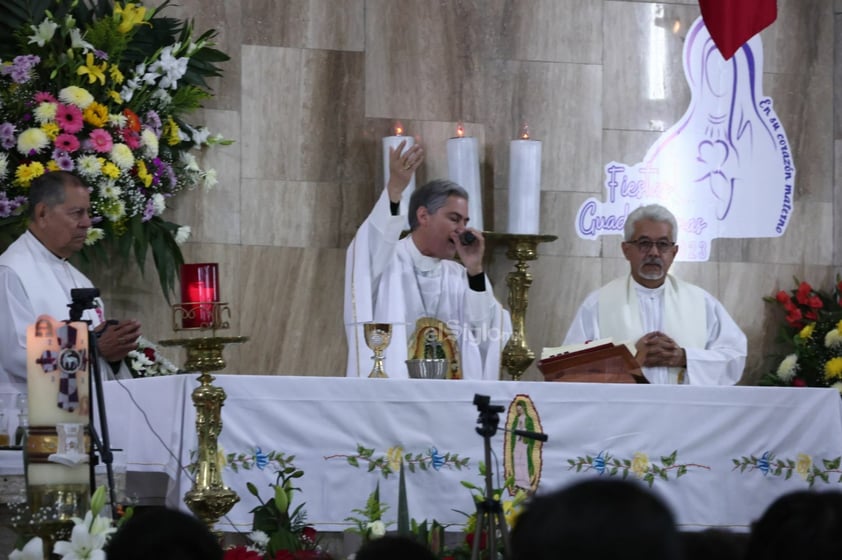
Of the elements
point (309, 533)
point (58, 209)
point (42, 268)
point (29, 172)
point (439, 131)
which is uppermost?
point (439, 131)

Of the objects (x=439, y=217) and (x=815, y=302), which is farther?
(x=815, y=302)

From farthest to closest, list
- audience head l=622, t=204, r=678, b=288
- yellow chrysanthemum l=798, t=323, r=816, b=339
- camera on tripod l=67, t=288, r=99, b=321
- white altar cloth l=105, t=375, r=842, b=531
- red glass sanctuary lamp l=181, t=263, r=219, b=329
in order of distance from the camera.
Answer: yellow chrysanthemum l=798, t=323, r=816, b=339 → audience head l=622, t=204, r=678, b=288 → white altar cloth l=105, t=375, r=842, b=531 → red glass sanctuary lamp l=181, t=263, r=219, b=329 → camera on tripod l=67, t=288, r=99, b=321

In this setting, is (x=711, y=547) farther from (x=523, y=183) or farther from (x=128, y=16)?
(x=523, y=183)

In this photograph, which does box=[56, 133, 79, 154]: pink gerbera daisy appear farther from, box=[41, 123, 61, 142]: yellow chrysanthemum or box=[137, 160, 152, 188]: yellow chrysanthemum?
box=[137, 160, 152, 188]: yellow chrysanthemum

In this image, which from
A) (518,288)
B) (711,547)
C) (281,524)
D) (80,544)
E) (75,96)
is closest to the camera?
(711,547)

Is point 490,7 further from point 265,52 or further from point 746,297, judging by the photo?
point 746,297

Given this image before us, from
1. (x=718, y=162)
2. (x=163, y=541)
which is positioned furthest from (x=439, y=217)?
(x=163, y=541)

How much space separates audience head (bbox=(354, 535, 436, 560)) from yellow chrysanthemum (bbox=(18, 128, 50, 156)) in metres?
4.85

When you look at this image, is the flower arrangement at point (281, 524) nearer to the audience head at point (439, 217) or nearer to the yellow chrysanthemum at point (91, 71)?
the audience head at point (439, 217)

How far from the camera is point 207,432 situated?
4480 mm

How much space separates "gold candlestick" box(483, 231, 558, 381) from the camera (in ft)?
23.0

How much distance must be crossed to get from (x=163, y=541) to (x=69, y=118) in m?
4.94

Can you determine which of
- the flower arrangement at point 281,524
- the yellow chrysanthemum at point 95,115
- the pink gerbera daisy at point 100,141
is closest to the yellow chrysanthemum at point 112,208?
the pink gerbera daisy at point 100,141

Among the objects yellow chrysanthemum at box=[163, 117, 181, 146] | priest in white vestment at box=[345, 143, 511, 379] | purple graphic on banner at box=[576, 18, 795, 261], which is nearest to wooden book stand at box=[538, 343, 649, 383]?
priest in white vestment at box=[345, 143, 511, 379]
